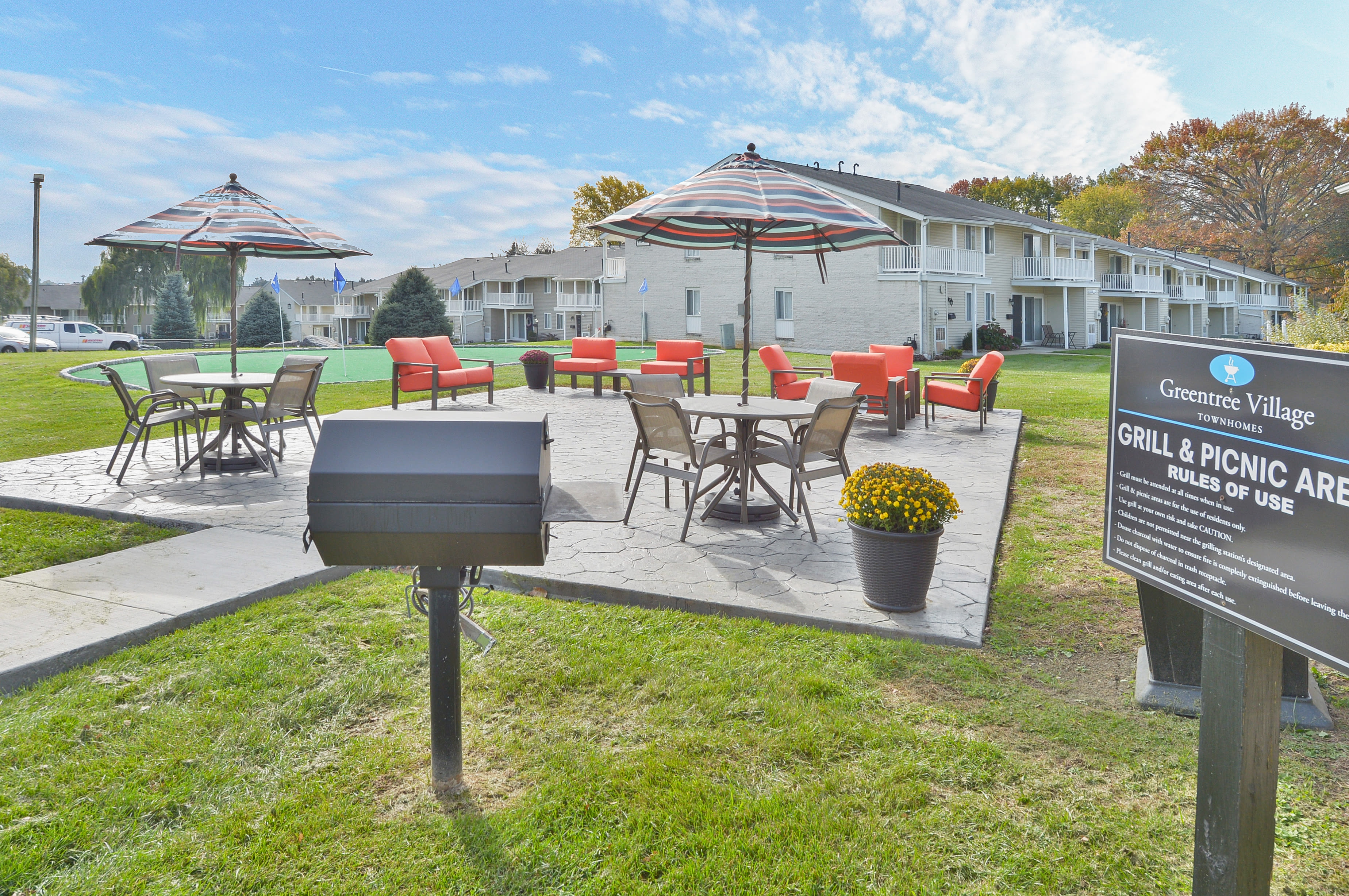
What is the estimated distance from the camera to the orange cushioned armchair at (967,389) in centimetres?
1045

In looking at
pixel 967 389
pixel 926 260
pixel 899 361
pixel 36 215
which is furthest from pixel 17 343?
pixel 967 389

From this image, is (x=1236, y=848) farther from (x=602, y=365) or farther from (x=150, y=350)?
(x=150, y=350)

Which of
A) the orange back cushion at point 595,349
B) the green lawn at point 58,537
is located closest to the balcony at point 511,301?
the orange back cushion at point 595,349

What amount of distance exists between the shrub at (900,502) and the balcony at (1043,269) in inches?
1269

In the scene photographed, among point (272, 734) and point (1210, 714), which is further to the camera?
point (272, 734)

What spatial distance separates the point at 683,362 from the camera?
1462 cm

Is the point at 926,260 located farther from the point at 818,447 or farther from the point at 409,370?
the point at 818,447

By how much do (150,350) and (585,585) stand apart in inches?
1386

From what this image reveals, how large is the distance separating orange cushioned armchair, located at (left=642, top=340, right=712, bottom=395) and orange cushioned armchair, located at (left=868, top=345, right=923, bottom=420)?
10.2 ft

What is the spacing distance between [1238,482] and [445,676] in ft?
7.22

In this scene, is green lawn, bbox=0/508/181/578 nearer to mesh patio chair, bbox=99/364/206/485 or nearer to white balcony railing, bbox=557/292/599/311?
mesh patio chair, bbox=99/364/206/485

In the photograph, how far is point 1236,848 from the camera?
1827 millimetres

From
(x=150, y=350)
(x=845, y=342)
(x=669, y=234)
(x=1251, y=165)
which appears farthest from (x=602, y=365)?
(x=1251, y=165)

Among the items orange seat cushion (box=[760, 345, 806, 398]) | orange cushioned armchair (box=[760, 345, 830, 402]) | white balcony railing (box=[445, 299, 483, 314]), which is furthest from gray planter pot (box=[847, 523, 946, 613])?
white balcony railing (box=[445, 299, 483, 314])
